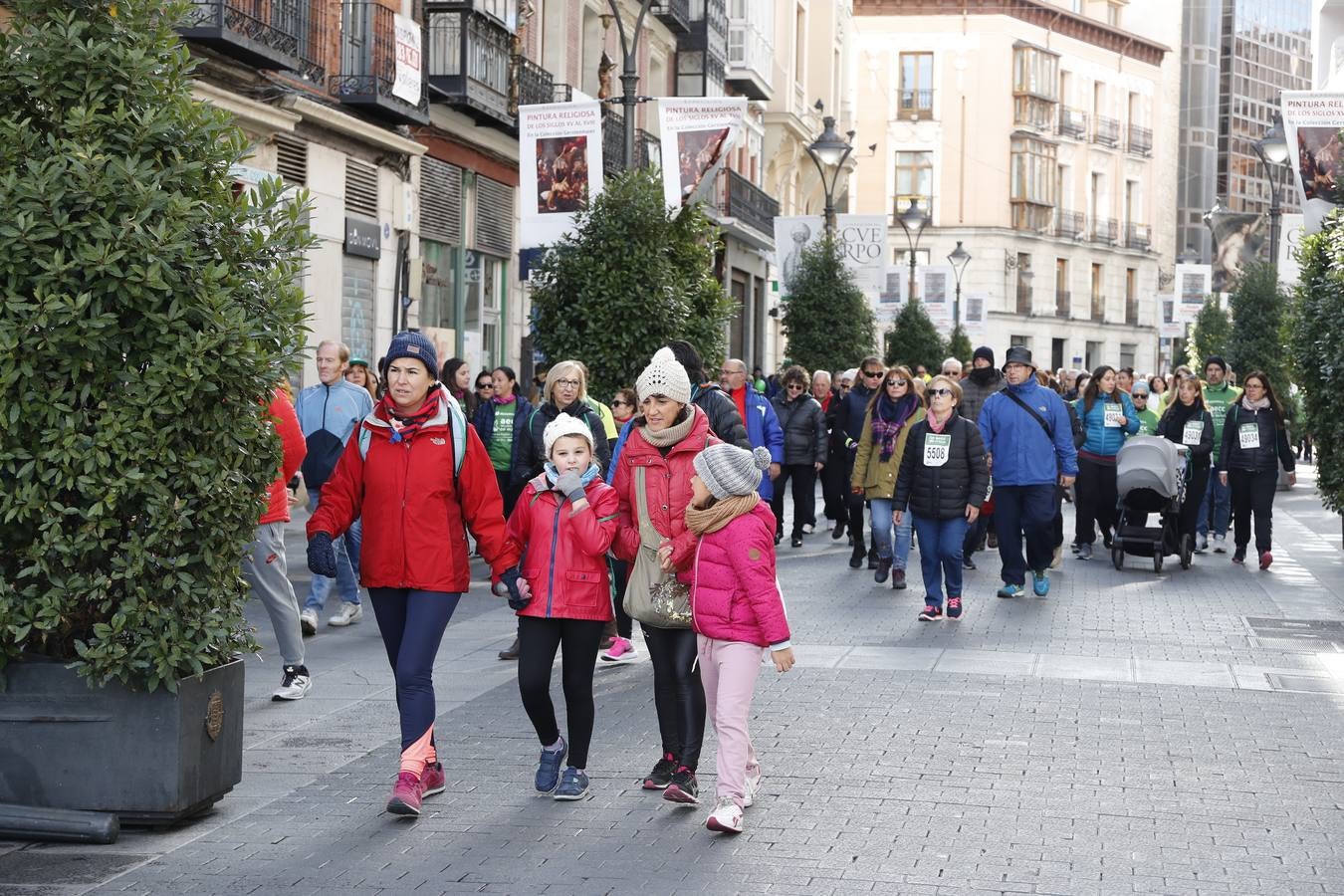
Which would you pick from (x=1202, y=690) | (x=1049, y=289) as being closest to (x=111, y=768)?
(x=1202, y=690)

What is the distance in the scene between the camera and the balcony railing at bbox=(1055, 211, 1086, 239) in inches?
2958

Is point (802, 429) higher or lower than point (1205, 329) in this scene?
lower

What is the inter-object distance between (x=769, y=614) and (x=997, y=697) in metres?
3.12

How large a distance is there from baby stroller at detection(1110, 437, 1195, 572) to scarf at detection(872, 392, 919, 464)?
234 cm

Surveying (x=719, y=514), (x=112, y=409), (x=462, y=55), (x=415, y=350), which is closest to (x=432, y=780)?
(x=719, y=514)

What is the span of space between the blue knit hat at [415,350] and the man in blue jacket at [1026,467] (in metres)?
8.05

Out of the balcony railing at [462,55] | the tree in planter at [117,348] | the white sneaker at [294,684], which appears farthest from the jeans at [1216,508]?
the tree in planter at [117,348]

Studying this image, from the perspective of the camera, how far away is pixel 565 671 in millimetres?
7359

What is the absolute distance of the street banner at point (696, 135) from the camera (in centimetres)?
1858

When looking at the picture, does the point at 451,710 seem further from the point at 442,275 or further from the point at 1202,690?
the point at 442,275


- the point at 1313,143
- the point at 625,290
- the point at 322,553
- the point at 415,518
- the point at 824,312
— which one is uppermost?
the point at 1313,143

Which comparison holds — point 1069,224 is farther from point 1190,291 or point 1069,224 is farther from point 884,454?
point 884,454

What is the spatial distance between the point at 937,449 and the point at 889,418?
2.22 metres

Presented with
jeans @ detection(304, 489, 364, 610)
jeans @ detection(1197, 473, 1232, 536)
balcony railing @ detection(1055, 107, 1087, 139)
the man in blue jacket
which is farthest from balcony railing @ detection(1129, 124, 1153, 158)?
jeans @ detection(304, 489, 364, 610)
